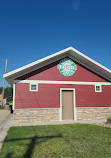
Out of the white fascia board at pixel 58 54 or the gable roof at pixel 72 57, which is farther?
the gable roof at pixel 72 57

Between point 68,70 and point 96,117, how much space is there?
15.4 feet

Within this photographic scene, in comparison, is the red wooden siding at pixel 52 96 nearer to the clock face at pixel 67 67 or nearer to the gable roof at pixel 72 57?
the gable roof at pixel 72 57

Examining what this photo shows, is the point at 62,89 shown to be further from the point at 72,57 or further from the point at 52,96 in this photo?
the point at 72,57

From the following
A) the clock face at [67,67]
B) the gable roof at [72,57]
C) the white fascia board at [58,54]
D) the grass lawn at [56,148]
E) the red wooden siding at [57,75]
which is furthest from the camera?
the clock face at [67,67]

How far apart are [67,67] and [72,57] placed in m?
1.06

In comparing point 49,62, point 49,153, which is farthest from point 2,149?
point 49,62

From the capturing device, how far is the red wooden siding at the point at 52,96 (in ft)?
32.9

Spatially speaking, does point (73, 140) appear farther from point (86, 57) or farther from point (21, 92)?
point (86, 57)

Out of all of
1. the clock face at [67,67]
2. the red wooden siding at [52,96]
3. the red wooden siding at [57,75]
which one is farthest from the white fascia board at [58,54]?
the red wooden siding at [52,96]

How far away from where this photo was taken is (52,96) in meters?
10.6

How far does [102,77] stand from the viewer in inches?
473

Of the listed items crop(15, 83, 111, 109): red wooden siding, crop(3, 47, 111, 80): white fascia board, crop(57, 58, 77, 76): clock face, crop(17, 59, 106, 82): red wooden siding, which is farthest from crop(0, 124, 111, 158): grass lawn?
crop(57, 58, 77, 76): clock face

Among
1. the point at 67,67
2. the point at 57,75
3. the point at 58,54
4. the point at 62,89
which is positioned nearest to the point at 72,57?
the point at 67,67

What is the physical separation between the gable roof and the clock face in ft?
1.53
